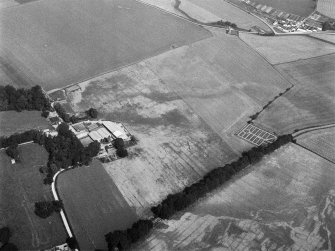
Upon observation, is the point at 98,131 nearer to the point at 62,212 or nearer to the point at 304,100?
the point at 62,212

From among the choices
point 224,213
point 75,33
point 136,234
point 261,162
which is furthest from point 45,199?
point 75,33

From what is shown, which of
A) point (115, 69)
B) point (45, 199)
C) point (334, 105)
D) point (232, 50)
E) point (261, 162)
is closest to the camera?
point (45, 199)

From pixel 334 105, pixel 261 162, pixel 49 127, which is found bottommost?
pixel 49 127

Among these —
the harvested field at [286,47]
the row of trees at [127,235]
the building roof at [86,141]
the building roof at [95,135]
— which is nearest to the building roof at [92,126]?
the building roof at [95,135]

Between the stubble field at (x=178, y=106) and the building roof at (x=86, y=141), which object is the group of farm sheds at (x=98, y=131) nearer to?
the building roof at (x=86, y=141)

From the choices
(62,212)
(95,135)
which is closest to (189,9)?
(95,135)

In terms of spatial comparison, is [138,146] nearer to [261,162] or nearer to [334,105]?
[261,162]

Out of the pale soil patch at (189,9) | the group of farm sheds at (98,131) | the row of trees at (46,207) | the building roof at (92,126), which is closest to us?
the row of trees at (46,207)
